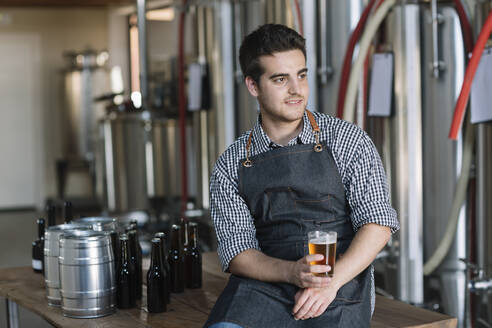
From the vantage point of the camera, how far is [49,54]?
31.3ft

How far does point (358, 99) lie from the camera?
11.6 feet

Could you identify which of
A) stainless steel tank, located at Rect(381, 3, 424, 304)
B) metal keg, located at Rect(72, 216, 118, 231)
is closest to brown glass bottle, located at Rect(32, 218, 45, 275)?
metal keg, located at Rect(72, 216, 118, 231)

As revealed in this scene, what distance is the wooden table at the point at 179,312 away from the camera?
2098 mm

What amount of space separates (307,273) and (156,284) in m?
0.67

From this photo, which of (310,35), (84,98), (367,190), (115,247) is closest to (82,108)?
(84,98)

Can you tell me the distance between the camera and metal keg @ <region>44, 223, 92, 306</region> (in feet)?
7.82

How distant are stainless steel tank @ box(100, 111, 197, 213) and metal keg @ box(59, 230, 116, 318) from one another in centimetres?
402

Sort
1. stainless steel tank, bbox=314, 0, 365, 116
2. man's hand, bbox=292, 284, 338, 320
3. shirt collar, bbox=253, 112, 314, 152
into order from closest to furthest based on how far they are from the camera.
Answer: man's hand, bbox=292, 284, 338, 320, shirt collar, bbox=253, 112, 314, 152, stainless steel tank, bbox=314, 0, 365, 116

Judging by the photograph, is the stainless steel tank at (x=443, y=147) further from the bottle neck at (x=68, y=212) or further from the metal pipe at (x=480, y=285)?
the bottle neck at (x=68, y=212)

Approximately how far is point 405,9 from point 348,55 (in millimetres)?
382

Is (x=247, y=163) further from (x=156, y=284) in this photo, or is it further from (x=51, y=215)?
(x=51, y=215)

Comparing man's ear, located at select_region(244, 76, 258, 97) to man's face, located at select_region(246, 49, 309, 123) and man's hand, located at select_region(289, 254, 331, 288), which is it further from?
man's hand, located at select_region(289, 254, 331, 288)

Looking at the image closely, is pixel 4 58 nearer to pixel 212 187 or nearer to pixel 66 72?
pixel 66 72

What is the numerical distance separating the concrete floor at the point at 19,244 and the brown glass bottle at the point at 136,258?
1491mm
